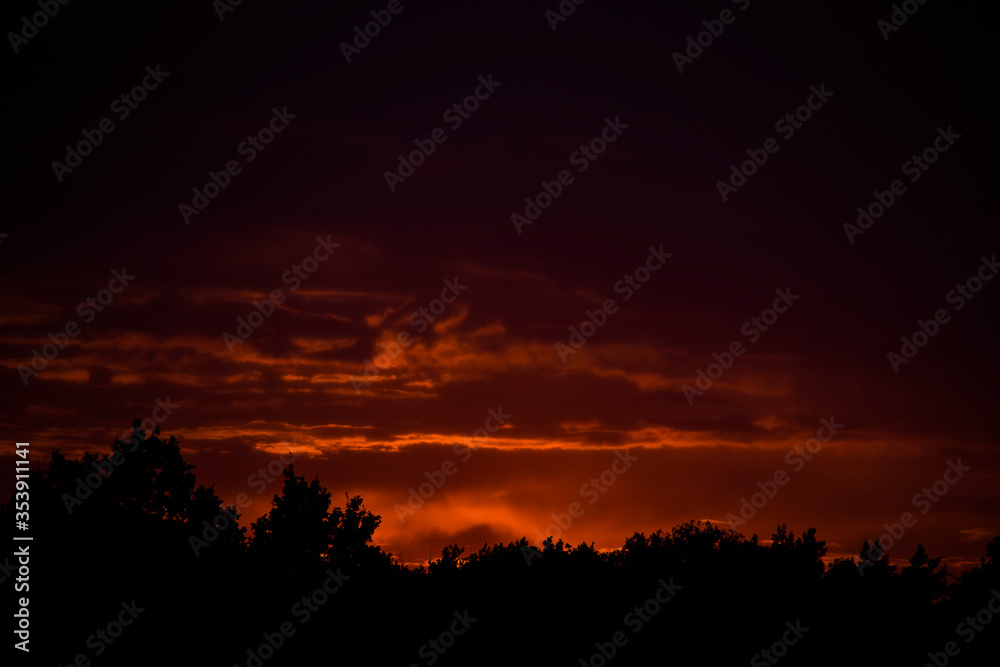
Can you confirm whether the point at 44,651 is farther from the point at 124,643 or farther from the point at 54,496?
the point at 54,496

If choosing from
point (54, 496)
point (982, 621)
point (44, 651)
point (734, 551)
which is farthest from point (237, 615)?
point (982, 621)

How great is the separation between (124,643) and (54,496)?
1985 centimetres

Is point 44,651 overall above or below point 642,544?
below

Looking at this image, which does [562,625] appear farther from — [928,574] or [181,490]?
[181,490]

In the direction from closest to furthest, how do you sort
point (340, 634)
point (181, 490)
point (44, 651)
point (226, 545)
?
point (44, 651) < point (340, 634) < point (226, 545) < point (181, 490)

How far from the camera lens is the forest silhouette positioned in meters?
46.4

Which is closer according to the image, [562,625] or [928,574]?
[562,625]

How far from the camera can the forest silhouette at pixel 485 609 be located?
1826 inches

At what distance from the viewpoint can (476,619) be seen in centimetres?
4834

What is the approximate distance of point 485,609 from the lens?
49250mm

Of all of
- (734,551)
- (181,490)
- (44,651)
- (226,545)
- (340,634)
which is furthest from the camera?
(181,490)

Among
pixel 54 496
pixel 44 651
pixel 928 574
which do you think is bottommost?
pixel 44 651

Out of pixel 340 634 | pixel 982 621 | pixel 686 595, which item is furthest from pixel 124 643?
pixel 982 621

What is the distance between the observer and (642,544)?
7000 cm
